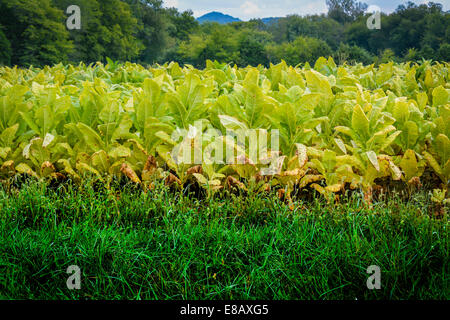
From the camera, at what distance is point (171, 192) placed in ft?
9.01

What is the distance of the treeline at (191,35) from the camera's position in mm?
31328

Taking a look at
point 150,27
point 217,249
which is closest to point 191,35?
point 150,27

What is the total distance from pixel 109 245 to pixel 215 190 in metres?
0.74

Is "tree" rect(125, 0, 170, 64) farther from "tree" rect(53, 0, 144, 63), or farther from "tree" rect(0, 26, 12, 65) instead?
"tree" rect(0, 26, 12, 65)


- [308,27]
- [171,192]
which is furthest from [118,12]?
[171,192]

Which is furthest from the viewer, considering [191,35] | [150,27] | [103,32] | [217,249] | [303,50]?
[191,35]

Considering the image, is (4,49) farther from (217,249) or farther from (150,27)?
(217,249)

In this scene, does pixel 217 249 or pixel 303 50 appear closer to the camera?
pixel 217 249

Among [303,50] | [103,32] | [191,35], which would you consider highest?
[191,35]

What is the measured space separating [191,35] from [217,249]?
62.5 metres

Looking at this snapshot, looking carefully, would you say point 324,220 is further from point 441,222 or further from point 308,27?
point 308,27

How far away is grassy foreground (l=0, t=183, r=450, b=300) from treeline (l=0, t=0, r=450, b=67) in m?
19.5

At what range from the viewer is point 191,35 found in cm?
6122

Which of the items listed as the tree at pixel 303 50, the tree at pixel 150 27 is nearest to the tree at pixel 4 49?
the tree at pixel 150 27
